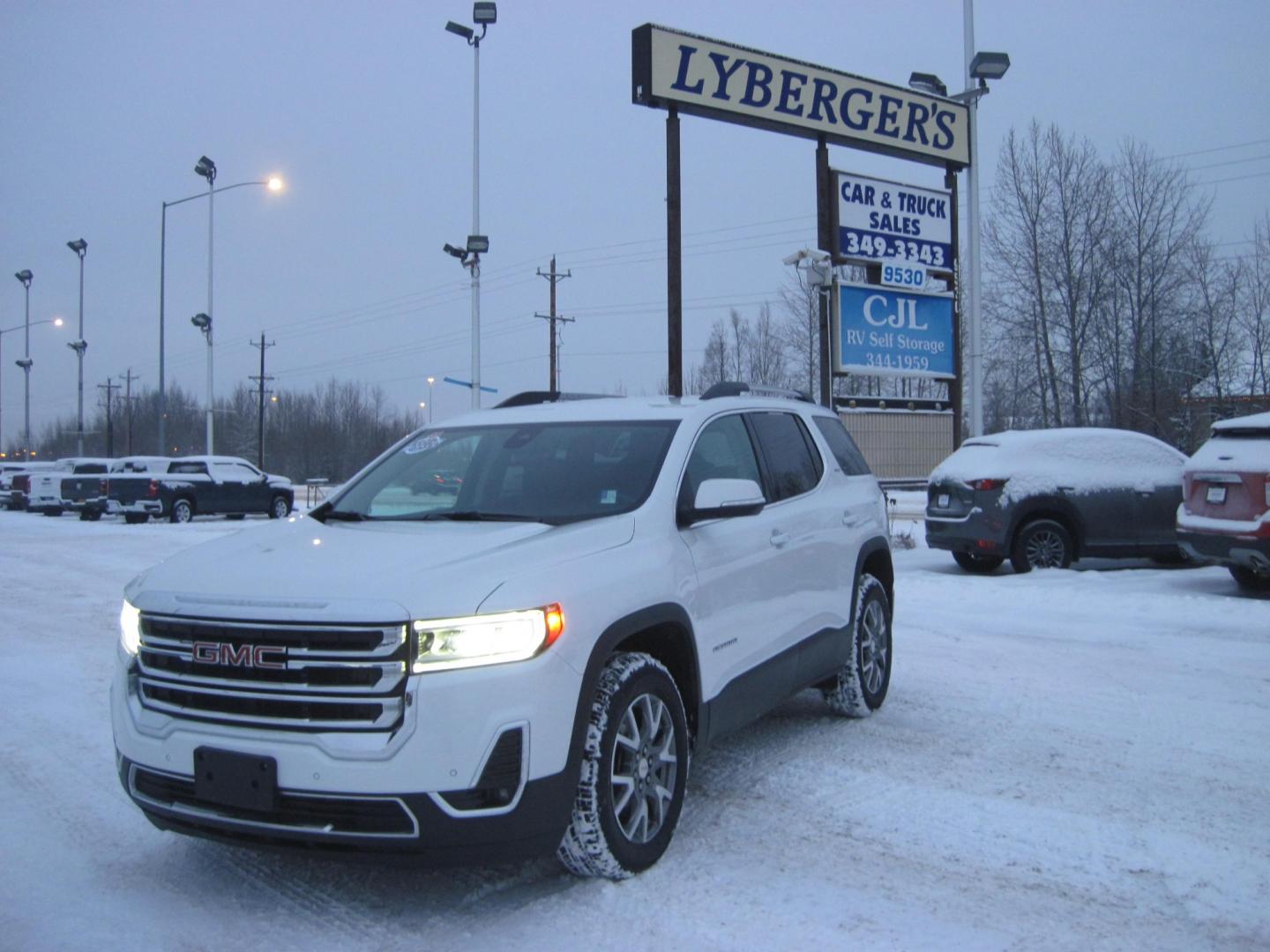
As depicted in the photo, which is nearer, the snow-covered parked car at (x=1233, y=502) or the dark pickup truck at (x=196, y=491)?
the snow-covered parked car at (x=1233, y=502)

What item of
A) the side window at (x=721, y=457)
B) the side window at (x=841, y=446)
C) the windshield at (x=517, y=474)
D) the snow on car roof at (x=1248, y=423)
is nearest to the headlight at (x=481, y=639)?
the windshield at (x=517, y=474)

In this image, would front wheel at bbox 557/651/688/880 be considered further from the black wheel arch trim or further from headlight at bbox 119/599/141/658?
headlight at bbox 119/599/141/658

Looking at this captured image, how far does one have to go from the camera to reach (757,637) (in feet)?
16.5

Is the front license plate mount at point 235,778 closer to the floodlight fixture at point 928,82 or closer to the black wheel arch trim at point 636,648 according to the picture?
the black wheel arch trim at point 636,648

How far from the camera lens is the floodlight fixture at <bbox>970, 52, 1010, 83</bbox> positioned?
18.8 m

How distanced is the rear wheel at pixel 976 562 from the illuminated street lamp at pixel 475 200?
20.5 metres

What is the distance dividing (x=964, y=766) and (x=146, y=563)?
558 inches

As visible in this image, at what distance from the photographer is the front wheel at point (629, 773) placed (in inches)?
149

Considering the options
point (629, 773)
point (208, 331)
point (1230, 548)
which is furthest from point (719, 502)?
point (208, 331)

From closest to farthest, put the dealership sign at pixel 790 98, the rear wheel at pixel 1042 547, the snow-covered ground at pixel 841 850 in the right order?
the snow-covered ground at pixel 841 850, the rear wheel at pixel 1042 547, the dealership sign at pixel 790 98

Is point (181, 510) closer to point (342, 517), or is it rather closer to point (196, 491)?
point (196, 491)

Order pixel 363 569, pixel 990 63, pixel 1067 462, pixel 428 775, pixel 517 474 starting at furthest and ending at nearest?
pixel 990 63, pixel 1067 462, pixel 517 474, pixel 363 569, pixel 428 775

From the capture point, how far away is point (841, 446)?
6949 millimetres

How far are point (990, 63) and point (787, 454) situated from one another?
15564 mm
